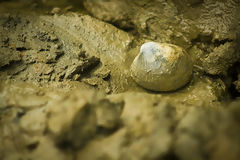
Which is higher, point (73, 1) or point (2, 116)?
point (73, 1)

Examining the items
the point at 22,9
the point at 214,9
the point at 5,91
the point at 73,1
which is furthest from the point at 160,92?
the point at 22,9

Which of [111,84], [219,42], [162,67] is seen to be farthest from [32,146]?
[219,42]

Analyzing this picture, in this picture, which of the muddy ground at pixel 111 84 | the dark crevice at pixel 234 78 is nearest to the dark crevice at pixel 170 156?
the muddy ground at pixel 111 84

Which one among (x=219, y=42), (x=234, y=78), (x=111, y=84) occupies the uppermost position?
(x=219, y=42)

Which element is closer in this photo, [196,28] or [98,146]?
[98,146]

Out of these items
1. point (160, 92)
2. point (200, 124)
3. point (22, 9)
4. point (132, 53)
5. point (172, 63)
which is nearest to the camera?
point (200, 124)

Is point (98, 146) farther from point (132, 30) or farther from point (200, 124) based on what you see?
point (132, 30)

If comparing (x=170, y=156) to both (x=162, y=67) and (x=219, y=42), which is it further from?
(x=219, y=42)
